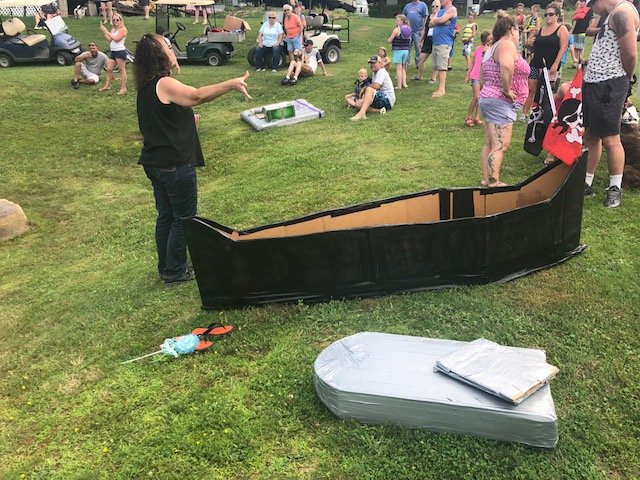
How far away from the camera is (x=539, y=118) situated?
248 inches

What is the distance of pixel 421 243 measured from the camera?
3701 millimetres

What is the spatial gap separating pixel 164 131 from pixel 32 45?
14.7 meters

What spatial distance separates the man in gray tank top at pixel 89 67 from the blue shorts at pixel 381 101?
7437 mm

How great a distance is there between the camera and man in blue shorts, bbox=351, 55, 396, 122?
378 inches

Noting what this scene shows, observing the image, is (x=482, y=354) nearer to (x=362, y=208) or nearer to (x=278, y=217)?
(x=362, y=208)

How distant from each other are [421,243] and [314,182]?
10.8ft

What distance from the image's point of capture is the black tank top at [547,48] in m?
7.39

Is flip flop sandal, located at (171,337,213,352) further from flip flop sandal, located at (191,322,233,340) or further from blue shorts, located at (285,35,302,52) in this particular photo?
blue shorts, located at (285,35,302,52)

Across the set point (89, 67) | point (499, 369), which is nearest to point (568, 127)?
point (499, 369)

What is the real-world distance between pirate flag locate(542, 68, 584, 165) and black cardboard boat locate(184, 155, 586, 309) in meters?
0.65

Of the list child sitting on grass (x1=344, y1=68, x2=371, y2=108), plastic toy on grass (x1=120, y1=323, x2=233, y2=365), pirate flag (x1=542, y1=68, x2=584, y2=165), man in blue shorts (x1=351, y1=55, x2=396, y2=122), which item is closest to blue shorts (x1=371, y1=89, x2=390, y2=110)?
man in blue shorts (x1=351, y1=55, x2=396, y2=122)

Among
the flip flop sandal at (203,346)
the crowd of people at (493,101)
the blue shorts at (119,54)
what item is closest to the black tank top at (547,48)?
the crowd of people at (493,101)

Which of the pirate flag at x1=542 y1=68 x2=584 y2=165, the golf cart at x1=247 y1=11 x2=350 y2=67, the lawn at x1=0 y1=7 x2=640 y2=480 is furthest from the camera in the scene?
the golf cart at x1=247 y1=11 x2=350 y2=67

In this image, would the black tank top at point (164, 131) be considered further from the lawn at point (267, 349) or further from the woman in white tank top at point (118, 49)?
the woman in white tank top at point (118, 49)
